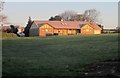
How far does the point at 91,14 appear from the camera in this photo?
3509 inches

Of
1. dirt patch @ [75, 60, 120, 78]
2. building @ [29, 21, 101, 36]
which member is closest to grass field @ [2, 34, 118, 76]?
dirt patch @ [75, 60, 120, 78]

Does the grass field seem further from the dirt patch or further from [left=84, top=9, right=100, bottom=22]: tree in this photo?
[left=84, top=9, right=100, bottom=22]: tree

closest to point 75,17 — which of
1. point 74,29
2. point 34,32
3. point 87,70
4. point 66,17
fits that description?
point 66,17

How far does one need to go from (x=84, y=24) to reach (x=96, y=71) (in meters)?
75.3

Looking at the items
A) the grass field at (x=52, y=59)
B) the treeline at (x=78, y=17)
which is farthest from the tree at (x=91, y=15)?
the grass field at (x=52, y=59)

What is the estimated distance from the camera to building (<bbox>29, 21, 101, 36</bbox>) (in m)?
79.8

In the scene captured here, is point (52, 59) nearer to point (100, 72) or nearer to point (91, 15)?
point (100, 72)

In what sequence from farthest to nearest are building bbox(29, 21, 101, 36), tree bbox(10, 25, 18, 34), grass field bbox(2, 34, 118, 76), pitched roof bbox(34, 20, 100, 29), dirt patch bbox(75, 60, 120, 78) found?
1. pitched roof bbox(34, 20, 100, 29)
2. building bbox(29, 21, 101, 36)
3. tree bbox(10, 25, 18, 34)
4. grass field bbox(2, 34, 118, 76)
5. dirt patch bbox(75, 60, 120, 78)

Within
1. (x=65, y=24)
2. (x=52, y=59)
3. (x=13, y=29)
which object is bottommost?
(x=52, y=59)

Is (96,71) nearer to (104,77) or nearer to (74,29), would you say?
(104,77)

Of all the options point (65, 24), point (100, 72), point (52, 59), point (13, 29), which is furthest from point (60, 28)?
point (100, 72)

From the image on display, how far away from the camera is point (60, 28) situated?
83500 millimetres

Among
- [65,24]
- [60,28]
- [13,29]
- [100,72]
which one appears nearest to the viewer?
[100,72]

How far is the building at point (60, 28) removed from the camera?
79812 mm
